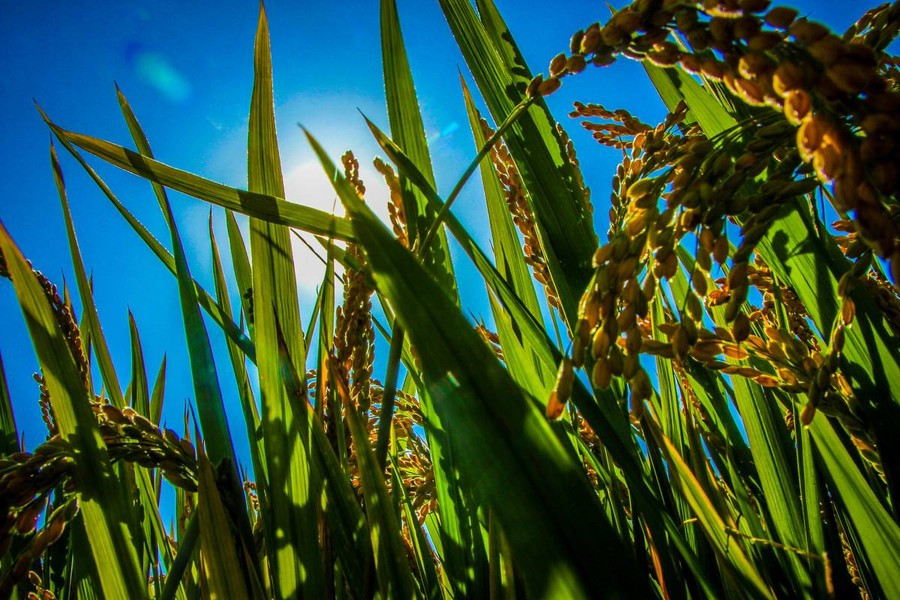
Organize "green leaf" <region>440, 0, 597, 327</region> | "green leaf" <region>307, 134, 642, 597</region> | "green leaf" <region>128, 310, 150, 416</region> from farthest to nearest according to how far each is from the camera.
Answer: "green leaf" <region>128, 310, 150, 416</region> < "green leaf" <region>440, 0, 597, 327</region> < "green leaf" <region>307, 134, 642, 597</region>

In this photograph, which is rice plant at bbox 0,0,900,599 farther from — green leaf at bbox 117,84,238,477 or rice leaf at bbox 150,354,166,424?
rice leaf at bbox 150,354,166,424

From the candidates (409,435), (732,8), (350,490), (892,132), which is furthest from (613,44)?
(409,435)

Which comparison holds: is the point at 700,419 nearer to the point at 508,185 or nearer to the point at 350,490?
the point at 508,185

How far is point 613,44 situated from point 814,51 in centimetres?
21

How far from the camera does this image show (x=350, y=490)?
2.86 feet

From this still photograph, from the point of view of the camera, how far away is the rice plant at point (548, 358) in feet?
1.61

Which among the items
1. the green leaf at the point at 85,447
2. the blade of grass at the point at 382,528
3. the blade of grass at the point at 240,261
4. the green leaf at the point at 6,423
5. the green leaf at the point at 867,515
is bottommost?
the green leaf at the point at 867,515

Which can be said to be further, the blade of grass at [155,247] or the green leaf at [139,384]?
the green leaf at [139,384]

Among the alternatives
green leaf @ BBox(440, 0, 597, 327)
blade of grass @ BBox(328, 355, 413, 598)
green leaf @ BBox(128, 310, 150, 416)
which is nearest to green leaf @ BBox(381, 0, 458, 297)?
green leaf @ BBox(440, 0, 597, 327)

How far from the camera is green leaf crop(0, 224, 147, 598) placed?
0.74 meters

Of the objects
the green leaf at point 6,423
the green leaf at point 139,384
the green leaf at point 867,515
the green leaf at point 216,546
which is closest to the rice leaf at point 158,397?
the green leaf at point 139,384

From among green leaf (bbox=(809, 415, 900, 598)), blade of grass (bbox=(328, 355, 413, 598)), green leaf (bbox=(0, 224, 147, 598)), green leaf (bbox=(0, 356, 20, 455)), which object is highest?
green leaf (bbox=(0, 356, 20, 455))

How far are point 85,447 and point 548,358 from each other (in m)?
0.78

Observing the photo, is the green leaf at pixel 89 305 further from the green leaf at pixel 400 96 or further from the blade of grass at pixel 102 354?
the green leaf at pixel 400 96
